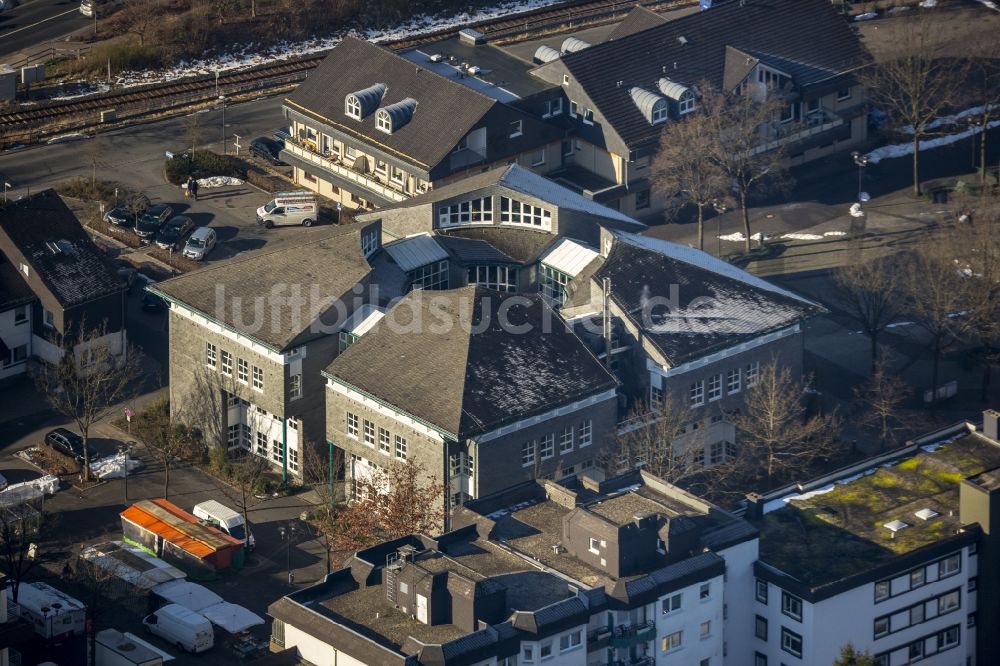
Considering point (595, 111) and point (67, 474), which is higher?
point (595, 111)

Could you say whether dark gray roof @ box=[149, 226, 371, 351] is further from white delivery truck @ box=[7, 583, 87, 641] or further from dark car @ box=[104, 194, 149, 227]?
dark car @ box=[104, 194, 149, 227]

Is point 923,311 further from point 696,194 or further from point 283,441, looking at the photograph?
point 283,441

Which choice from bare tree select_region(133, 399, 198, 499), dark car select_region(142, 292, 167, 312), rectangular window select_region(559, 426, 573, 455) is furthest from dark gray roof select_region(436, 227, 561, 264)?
dark car select_region(142, 292, 167, 312)

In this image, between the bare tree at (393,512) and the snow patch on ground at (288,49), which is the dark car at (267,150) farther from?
the bare tree at (393,512)

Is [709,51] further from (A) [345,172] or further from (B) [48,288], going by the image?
(B) [48,288]

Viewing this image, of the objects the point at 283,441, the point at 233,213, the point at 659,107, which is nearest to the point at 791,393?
the point at 283,441

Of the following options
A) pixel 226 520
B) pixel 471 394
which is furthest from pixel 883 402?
pixel 226 520

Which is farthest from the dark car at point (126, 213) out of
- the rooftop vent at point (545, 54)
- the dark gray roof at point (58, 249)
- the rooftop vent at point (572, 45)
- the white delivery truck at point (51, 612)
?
the white delivery truck at point (51, 612)
